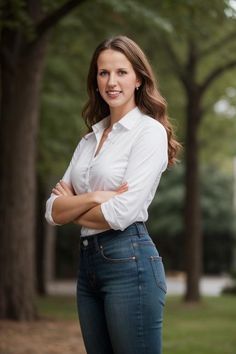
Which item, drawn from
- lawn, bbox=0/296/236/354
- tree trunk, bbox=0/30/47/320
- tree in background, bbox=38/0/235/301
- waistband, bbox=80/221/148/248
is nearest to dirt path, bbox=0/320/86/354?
lawn, bbox=0/296/236/354

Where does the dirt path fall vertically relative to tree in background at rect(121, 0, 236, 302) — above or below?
below

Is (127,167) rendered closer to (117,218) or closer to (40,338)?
(117,218)

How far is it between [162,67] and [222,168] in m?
18.4

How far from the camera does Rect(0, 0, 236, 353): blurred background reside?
1145 centimetres

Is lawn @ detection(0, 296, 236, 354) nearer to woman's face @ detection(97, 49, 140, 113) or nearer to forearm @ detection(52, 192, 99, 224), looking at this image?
forearm @ detection(52, 192, 99, 224)

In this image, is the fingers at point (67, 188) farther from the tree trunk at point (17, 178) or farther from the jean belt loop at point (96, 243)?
the tree trunk at point (17, 178)

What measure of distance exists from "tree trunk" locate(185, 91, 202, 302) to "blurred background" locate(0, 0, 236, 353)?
2cm

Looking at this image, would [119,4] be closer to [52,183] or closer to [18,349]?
[18,349]

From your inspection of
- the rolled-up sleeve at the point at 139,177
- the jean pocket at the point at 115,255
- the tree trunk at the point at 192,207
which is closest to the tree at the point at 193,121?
the tree trunk at the point at 192,207

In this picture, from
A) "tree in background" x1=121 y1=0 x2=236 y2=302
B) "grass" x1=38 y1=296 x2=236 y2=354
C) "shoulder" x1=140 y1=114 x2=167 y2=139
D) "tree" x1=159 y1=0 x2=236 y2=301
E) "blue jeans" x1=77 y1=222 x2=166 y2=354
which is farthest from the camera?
"tree" x1=159 y1=0 x2=236 y2=301

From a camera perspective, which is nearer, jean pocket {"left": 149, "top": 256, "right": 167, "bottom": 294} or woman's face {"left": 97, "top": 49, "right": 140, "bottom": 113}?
jean pocket {"left": 149, "top": 256, "right": 167, "bottom": 294}

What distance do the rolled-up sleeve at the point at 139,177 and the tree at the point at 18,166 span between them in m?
8.42

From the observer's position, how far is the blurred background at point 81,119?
11.5 m

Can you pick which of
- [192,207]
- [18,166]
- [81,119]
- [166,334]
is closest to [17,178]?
[18,166]
